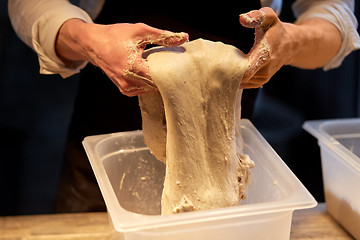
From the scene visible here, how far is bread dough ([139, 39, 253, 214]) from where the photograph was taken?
0.84 metres

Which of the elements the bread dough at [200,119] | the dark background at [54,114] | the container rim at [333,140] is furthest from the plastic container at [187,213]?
the dark background at [54,114]

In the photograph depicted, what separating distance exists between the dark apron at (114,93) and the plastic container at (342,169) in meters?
0.23

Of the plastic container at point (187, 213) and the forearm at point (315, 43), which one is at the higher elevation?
the forearm at point (315, 43)

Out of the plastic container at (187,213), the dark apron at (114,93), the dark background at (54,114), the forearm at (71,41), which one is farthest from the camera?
the dark background at (54,114)

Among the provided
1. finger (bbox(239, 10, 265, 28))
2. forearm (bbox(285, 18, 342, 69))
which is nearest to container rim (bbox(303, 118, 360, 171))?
forearm (bbox(285, 18, 342, 69))

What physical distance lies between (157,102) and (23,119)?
2.70 feet

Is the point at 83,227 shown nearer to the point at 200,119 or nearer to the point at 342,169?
the point at 200,119

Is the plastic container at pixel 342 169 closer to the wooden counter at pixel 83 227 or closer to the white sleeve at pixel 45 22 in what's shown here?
the wooden counter at pixel 83 227

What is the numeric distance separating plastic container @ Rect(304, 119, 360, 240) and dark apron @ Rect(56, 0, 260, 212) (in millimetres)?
229

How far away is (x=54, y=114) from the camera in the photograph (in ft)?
5.32

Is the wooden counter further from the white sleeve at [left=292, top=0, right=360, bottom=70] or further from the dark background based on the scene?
the dark background

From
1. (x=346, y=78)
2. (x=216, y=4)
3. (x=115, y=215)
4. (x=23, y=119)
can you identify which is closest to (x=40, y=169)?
(x=23, y=119)

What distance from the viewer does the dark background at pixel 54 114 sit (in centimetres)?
Answer: 155

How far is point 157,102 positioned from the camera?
3.06 ft
